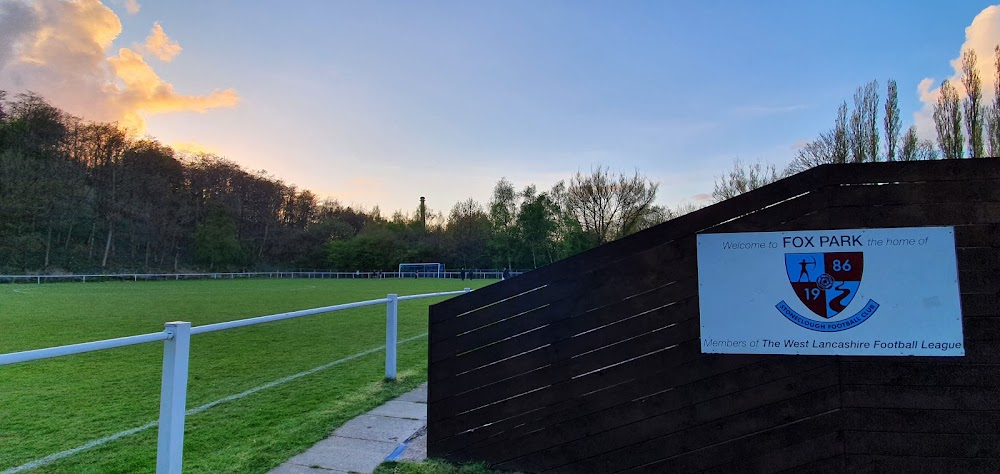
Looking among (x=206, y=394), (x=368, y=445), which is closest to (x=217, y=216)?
(x=206, y=394)

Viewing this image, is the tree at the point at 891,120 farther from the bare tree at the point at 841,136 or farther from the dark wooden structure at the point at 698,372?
the dark wooden structure at the point at 698,372

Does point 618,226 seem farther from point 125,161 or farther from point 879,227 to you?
point 125,161

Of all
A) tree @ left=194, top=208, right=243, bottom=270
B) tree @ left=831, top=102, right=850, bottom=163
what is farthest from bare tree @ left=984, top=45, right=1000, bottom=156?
tree @ left=194, top=208, right=243, bottom=270

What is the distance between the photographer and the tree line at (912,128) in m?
20.1

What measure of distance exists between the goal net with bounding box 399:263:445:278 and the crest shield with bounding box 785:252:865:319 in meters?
49.3

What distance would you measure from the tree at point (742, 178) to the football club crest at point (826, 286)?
85.1 feet

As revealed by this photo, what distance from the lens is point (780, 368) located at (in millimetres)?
2178

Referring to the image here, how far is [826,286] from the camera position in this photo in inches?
85.0

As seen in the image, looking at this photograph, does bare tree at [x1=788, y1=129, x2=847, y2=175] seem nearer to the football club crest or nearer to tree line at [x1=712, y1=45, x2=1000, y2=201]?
tree line at [x1=712, y1=45, x2=1000, y2=201]

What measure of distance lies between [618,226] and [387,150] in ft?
73.8

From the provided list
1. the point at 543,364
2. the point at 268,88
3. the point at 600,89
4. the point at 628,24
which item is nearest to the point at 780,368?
the point at 543,364

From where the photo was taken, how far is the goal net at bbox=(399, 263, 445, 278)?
51.4 metres

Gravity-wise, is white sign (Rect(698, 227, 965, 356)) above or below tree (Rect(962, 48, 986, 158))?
below

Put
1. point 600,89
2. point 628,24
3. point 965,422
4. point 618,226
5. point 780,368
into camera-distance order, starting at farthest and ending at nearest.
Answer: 1. point 618,226
2. point 600,89
3. point 628,24
4. point 780,368
5. point 965,422
